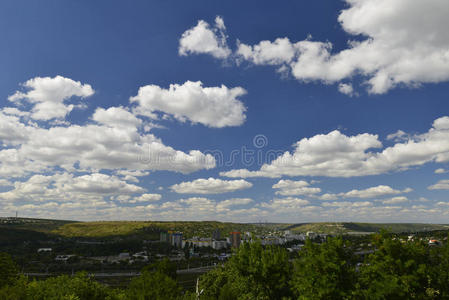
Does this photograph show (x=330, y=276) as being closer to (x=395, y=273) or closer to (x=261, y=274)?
(x=395, y=273)

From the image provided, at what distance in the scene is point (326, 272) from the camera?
107ft

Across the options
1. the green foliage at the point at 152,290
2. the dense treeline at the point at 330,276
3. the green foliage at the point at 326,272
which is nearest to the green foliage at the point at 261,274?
the dense treeline at the point at 330,276

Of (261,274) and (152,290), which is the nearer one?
(261,274)

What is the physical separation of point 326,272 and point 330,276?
655 millimetres

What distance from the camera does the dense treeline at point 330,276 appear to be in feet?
103

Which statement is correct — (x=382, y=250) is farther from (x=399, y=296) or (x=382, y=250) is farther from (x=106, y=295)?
(x=106, y=295)

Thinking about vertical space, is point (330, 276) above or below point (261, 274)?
above

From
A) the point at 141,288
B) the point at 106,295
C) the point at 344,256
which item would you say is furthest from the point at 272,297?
the point at 106,295

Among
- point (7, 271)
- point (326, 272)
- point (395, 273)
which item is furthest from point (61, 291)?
point (395, 273)

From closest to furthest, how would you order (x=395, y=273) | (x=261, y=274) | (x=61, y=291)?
(x=395, y=273) → (x=261, y=274) → (x=61, y=291)

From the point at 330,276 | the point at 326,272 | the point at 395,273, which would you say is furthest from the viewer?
the point at 395,273

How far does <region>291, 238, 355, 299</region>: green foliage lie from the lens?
31062 mm

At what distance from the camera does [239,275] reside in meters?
39.4

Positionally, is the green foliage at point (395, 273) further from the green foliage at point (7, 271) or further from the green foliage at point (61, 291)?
the green foliage at point (7, 271)
